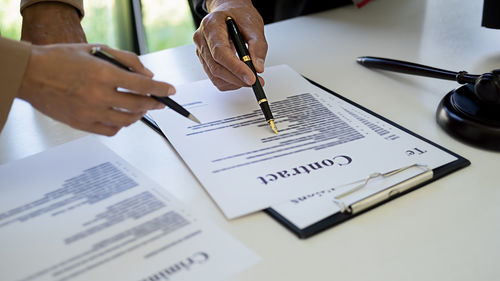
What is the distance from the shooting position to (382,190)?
0.64 meters

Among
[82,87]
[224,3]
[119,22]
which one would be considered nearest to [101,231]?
[82,87]

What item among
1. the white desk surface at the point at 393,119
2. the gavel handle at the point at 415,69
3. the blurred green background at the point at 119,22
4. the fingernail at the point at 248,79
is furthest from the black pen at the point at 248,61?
the blurred green background at the point at 119,22

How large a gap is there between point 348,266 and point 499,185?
0.90 ft

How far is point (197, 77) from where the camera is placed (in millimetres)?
1011

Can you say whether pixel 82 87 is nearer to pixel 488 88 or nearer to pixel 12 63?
pixel 12 63

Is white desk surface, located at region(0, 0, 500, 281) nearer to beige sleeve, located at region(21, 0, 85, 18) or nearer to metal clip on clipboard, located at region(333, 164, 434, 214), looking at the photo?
metal clip on clipboard, located at region(333, 164, 434, 214)

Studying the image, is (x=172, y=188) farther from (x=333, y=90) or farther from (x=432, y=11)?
(x=432, y=11)

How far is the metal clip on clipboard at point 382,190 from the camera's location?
24.1 inches

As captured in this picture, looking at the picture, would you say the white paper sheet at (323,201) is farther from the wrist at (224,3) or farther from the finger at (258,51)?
the wrist at (224,3)

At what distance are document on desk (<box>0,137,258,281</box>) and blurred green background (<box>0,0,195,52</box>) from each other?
→ 1.54 meters

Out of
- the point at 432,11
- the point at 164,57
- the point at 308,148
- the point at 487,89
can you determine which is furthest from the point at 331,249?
the point at 432,11

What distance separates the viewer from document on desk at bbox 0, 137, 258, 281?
534 mm

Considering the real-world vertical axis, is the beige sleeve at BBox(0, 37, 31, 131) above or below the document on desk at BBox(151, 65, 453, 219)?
above

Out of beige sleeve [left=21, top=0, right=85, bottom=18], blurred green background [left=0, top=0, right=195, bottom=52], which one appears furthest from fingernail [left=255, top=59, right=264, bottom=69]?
blurred green background [left=0, top=0, right=195, bottom=52]
